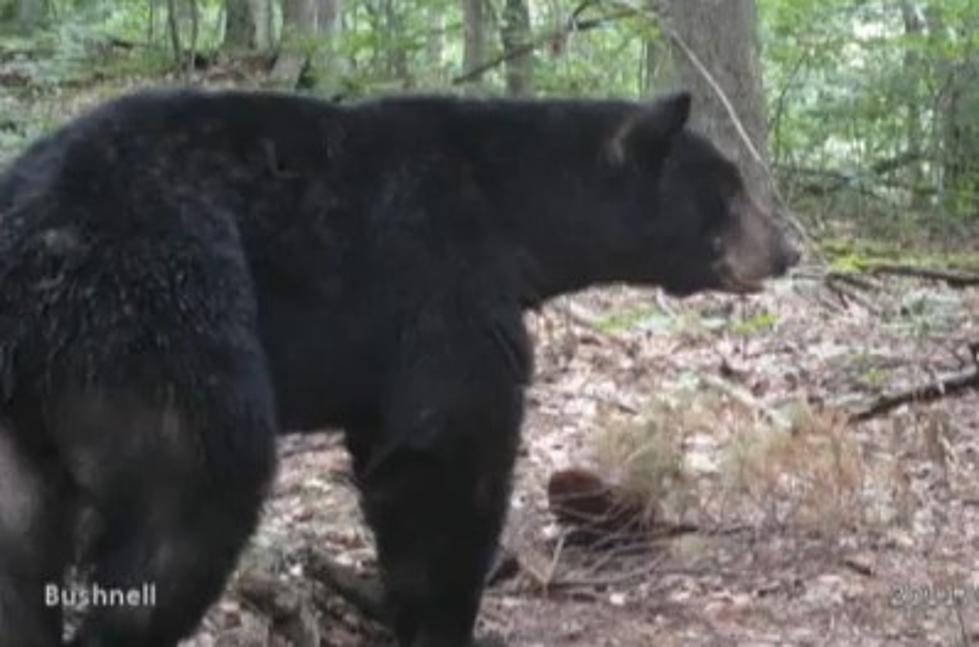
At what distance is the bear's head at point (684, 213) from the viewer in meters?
5.60

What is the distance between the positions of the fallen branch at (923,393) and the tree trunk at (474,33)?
7.04 meters

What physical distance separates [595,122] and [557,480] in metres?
1.49

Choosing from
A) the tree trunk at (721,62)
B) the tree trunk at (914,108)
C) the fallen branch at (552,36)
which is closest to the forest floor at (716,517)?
the tree trunk at (721,62)

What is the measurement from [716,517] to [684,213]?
144 centimetres

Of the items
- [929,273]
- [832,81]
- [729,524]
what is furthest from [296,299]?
[832,81]

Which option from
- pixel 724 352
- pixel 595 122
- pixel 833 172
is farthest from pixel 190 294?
pixel 833 172

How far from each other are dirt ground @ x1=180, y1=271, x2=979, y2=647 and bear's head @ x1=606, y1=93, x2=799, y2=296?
0.88 meters

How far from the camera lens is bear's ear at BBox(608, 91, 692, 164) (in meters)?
5.57

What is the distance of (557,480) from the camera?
6305mm

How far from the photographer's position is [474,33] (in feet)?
47.2

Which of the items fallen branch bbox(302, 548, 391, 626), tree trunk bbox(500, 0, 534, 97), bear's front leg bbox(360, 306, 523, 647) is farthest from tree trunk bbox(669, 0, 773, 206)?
bear's front leg bbox(360, 306, 523, 647)

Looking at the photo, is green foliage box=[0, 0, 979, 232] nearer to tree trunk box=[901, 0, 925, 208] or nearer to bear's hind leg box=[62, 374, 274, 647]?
tree trunk box=[901, 0, 925, 208]

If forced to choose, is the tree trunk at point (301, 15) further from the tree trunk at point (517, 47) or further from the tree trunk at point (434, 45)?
the tree trunk at point (517, 47)

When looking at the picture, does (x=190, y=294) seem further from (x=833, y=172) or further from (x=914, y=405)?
(x=833, y=172)
